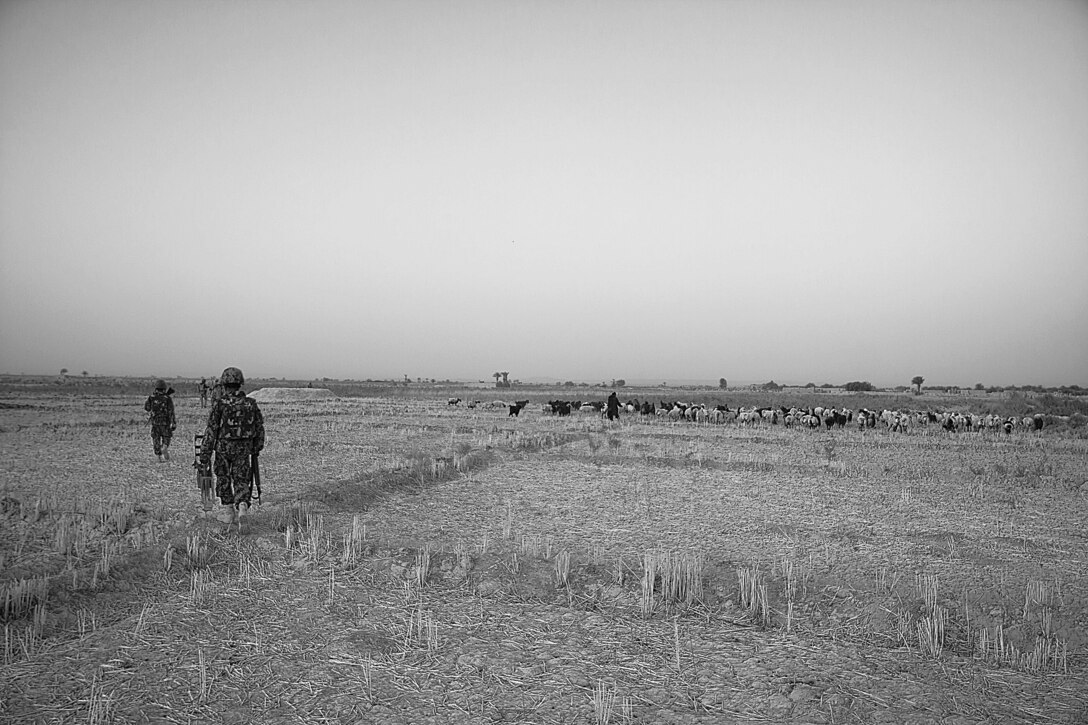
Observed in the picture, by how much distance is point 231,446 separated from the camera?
30.1 ft

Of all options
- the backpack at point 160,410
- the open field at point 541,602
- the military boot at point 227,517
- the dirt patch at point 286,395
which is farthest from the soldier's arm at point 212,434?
the dirt patch at point 286,395

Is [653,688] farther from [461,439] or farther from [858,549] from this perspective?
[461,439]

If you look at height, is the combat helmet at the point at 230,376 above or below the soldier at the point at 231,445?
above

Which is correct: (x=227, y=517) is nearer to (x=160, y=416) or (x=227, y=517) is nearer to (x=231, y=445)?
(x=231, y=445)

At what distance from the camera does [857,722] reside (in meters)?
4.36

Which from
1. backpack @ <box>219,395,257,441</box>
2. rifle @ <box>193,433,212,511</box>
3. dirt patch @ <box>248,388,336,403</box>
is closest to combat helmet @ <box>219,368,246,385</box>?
backpack @ <box>219,395,257,441</box>

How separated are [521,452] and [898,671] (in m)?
14.7

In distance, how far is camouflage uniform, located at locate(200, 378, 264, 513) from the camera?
29.9 ft

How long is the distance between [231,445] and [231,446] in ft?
0.05

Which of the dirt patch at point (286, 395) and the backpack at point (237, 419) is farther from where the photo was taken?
the dirt patch at point (286, 395)

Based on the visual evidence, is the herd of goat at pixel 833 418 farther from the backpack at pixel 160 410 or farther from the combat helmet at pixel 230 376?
the combat helmet at pixel 230 376

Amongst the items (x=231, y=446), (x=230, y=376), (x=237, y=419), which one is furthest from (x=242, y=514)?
(x=230, y=376)

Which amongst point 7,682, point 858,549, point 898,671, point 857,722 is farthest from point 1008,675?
point 7,682

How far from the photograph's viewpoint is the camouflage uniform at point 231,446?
9117mm
